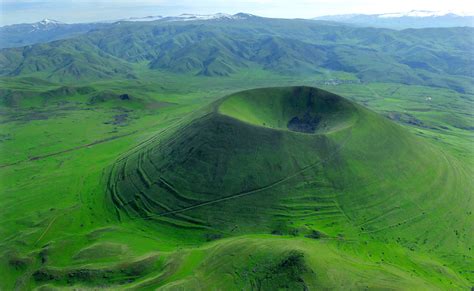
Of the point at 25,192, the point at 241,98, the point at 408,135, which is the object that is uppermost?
the point at 241,98

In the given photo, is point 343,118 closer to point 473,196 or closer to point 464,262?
point 473,196

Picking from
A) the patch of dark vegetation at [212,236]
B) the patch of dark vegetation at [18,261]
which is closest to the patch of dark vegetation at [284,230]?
the patch of dark vegetation at [212,236]

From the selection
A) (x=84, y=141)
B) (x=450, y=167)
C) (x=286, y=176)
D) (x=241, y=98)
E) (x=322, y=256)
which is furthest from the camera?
(x=84, y=141)

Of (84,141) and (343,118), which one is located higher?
(343,118)

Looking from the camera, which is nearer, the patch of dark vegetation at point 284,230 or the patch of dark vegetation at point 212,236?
the patch of dark vegetation at point 284,230

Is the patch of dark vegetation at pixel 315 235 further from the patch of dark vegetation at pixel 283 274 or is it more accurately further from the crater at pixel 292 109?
the crater at pixel 292 109

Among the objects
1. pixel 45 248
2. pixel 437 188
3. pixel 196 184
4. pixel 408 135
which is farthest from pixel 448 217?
pixel 45 248

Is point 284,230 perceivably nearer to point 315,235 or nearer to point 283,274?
point 315,235
